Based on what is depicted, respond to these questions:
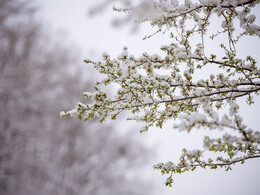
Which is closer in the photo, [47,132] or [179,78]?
[179,78]

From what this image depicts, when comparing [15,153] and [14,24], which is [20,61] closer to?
[14,24]

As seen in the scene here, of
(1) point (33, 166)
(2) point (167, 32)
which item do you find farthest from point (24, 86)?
(2) point (167, 32)

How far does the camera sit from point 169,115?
2.04 m

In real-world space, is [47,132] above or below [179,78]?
above

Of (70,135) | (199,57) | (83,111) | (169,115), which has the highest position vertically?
(70,135)

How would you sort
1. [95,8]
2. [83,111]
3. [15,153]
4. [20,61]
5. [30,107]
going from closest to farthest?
[95,8] < [83,111] < [15,153] < [30,107] < [20,61]

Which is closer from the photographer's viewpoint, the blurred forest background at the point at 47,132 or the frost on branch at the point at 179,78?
the frost on branch at the point at 179,78

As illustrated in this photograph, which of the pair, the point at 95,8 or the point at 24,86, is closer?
the point at 95,8

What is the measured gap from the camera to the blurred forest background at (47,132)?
6.28 metres

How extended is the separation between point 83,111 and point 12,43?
29.8 ft

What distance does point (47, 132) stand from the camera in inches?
291

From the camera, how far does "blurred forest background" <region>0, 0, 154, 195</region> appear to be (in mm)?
6277

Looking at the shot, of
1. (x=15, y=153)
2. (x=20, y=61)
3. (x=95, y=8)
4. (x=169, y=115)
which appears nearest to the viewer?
(x=95, y=8)

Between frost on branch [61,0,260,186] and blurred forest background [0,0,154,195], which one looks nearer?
frost on branch [61,0,260,186]
